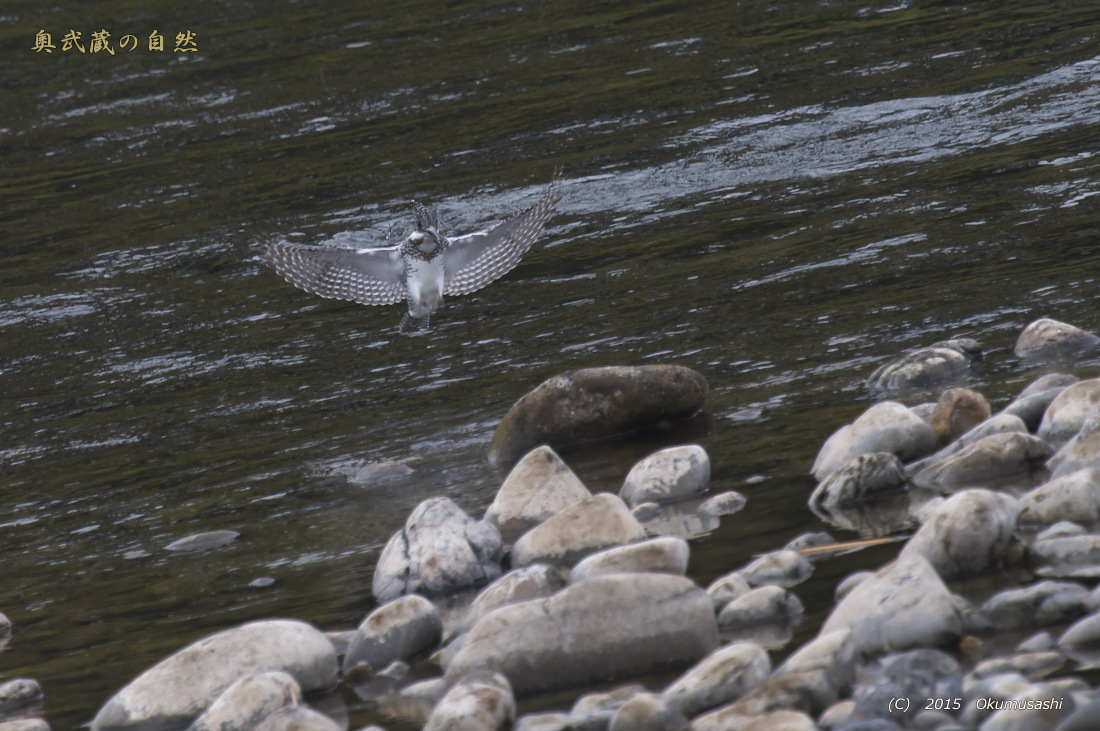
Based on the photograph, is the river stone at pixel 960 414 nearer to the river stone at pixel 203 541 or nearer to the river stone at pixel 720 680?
the river stone at pixel 720 680

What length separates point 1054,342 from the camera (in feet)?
24.3

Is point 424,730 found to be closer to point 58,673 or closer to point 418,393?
point 58,673

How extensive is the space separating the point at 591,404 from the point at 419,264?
101 inches

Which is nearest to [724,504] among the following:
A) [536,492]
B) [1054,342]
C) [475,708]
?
[536,492]

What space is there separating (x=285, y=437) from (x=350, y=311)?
Answer: 2.91 meters

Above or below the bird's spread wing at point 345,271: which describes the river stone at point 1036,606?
below

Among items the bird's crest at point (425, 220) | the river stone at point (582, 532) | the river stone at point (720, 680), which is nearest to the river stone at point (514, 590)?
the river stone at point (582, 532)

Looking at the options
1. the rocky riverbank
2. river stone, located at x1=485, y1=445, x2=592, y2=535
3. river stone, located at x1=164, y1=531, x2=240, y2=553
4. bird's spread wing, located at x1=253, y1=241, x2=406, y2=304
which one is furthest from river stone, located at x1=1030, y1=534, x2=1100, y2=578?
bird's spread wing, located at x1=253, y1=241, x2=406, y2=304

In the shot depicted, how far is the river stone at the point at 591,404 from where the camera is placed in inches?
298

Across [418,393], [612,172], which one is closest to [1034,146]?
[612,172]

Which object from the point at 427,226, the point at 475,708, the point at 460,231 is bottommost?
the point at 475,708

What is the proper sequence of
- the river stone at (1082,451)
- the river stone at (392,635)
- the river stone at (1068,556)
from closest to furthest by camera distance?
the river stone at (1068,556) → the river stone at (392,635) → the river stone at (1082,451)

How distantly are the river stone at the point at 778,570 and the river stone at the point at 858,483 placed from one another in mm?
661

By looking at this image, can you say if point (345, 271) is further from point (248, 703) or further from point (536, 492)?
point (248, 703)
